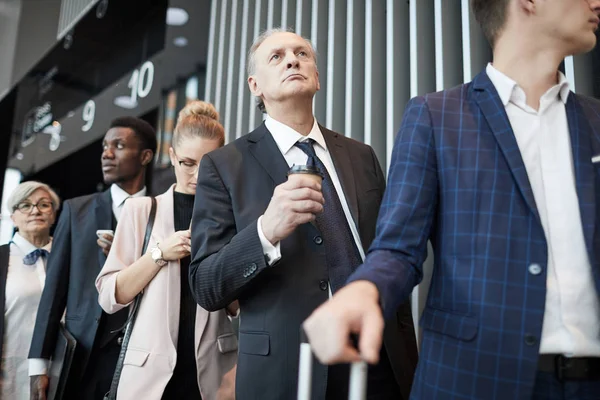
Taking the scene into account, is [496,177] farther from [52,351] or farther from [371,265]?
[52,351]

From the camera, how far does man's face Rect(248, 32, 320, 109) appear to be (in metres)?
1.77

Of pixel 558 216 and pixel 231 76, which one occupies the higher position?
pixel 231 76

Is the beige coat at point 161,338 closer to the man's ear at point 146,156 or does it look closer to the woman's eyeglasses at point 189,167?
the woman's eyeglasses at point 189,167

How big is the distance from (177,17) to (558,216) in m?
3.99

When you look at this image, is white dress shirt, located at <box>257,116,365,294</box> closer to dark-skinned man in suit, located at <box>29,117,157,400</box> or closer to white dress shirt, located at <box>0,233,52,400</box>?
dark-skinned man in suit, located at <box>29,117,157,400</box>

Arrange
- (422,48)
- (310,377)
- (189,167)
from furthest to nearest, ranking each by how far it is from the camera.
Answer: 1. (422,48)
2. (189,167)
3. (310,377)

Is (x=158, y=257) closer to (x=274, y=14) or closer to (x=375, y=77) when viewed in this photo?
(x=375, y=77)

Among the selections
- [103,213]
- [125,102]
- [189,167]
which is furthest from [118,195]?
[125,102]

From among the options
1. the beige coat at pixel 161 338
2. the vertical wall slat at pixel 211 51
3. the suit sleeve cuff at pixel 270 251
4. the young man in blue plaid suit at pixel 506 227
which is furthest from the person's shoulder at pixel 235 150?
the vertical wall slat at pixel 211 51

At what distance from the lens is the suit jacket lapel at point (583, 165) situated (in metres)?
1.01

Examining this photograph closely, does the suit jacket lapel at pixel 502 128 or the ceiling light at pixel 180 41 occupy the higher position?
the ceiling light at pixel 180 41

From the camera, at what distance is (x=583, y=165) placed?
1064mm

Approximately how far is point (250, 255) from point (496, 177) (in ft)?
2.03

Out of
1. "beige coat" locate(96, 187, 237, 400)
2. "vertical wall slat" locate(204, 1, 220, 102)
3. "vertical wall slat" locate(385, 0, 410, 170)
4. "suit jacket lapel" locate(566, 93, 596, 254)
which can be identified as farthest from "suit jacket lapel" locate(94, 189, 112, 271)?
"suit jacket lapel" locate(566, 93, 596, 254)
